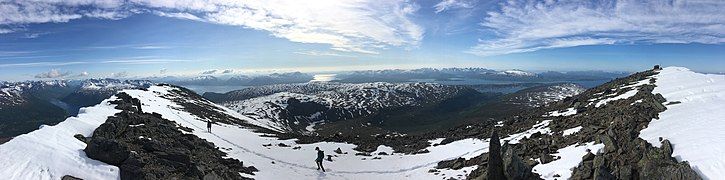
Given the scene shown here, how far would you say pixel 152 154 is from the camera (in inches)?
965

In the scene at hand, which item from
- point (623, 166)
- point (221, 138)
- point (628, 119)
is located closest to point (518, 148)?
point (628, 119)

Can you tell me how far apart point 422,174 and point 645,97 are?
2045 cm

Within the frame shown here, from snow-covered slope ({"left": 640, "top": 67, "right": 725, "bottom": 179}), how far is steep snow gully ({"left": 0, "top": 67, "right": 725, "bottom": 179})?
32 millimetres

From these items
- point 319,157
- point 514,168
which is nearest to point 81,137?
point 319,157

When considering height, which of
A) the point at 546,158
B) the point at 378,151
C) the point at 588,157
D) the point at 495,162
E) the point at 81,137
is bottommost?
the point at 378,151

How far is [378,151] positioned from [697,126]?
28.2 metres

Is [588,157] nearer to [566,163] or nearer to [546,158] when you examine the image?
[566,163]

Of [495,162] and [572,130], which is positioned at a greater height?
[572,130]

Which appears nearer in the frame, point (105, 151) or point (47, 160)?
point (47, 160)

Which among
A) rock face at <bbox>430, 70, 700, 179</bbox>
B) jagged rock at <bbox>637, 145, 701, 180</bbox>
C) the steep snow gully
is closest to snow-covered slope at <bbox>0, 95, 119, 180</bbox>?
the steep snow gully

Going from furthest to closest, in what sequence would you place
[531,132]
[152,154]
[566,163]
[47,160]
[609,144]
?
[531,132]
[152,154]
[566,163]
[609,144]
[47,160]

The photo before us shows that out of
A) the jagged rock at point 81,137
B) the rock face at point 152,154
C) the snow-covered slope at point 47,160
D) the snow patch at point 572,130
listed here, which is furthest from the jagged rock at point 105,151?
the snow patch at point 572,130

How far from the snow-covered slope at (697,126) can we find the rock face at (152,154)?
24.1 metres

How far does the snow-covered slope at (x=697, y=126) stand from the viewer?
1673 cm
